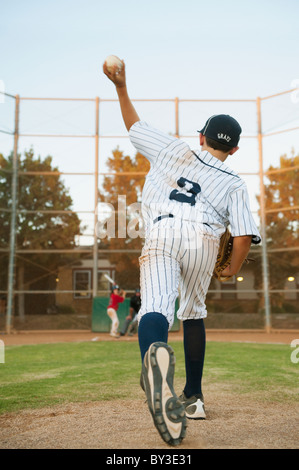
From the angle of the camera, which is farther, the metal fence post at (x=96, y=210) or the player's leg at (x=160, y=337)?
the metal fence post at (x=96, y=210)

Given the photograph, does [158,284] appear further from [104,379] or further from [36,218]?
[36,218]

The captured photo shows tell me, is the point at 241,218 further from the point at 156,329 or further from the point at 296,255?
the point at 296,255

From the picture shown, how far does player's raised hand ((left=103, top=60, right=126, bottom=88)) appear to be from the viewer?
235 centimetres

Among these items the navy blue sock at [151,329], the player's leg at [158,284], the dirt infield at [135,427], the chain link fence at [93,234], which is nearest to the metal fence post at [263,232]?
the chain link fence at [93,234]

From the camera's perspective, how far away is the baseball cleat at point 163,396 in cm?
177

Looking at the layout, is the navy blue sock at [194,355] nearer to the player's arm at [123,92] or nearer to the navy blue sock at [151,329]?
the navy blue sock at [151,329]

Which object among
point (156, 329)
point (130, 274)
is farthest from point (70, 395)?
point (130, 274)

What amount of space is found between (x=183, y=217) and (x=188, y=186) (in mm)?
198

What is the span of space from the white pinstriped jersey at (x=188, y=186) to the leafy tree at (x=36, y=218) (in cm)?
1375

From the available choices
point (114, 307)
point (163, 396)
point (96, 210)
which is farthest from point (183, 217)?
point (96, 210)

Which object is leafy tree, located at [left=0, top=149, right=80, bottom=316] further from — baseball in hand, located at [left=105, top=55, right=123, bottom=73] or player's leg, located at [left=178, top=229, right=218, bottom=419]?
baseball in hand, located at [left=105, top=55, right=123, bottom=73]

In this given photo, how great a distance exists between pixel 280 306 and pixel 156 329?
45.1 feet
